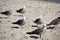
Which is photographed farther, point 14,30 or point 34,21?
point 34,21

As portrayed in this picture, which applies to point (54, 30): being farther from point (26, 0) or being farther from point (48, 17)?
point (26, 0)

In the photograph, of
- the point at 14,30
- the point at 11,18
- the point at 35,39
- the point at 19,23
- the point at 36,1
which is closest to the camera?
the point at 35,39

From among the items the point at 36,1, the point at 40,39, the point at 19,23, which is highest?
the point at 36,1

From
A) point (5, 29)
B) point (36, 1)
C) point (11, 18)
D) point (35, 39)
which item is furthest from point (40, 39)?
point (36, 1)

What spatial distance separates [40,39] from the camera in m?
4.65

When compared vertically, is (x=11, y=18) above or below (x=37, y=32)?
above

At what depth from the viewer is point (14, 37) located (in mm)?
4691

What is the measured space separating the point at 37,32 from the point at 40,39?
0.19m

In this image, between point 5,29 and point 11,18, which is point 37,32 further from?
point 11,18

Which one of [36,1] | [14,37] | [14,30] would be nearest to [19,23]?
[14,30]

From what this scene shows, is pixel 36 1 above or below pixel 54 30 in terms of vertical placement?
above

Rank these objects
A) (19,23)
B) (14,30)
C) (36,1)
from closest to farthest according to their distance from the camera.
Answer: (14,30), (19,23), (36,1)

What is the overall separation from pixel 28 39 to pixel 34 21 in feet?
4.69

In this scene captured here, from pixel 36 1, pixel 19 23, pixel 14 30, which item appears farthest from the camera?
pixel 36 1
